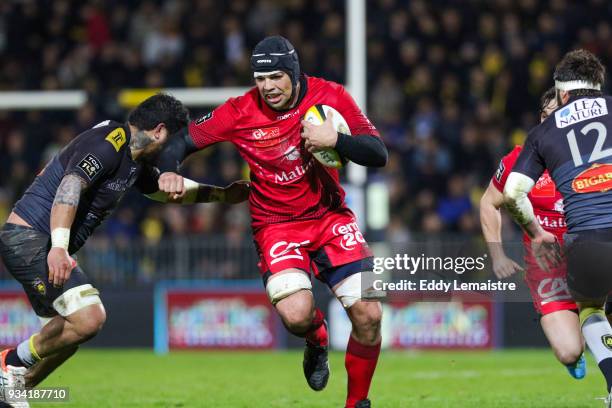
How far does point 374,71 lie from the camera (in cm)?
1786

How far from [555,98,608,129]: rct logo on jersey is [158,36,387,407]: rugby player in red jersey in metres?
1.29

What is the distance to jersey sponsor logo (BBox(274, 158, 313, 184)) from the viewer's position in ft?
25.9

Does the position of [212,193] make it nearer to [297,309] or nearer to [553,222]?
[297,309]

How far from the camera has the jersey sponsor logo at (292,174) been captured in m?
7.90

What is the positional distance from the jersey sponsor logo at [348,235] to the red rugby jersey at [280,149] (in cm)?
16

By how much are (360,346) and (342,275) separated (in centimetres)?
52

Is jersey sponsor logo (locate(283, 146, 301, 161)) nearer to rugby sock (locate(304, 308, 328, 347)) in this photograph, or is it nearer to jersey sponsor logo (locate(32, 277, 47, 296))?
rugby sock (locate(304, 308, 328, 347))

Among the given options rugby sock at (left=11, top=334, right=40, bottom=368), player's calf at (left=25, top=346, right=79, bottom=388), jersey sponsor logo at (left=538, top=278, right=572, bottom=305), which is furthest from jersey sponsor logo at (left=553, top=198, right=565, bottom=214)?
rugby sock at (left=11, top=334, right=40, bottom=368)

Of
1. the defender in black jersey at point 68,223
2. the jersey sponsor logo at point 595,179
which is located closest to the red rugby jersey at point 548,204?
the jersey sponsor logo at point 595,179

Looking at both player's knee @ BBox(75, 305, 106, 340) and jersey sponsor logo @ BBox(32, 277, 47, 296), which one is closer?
player's knee @ BBox(75, 305, 106, 340)

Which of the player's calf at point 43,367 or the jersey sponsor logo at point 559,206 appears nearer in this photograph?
the player's calf at point 43,367

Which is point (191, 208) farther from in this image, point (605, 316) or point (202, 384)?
point (605, 316)

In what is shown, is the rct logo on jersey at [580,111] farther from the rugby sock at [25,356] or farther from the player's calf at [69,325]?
the rugby sock at [25,356]

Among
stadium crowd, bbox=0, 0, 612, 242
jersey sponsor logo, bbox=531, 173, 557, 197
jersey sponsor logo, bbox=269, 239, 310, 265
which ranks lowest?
jersey sponsor logo, bbox=269, 239, 310, 265
